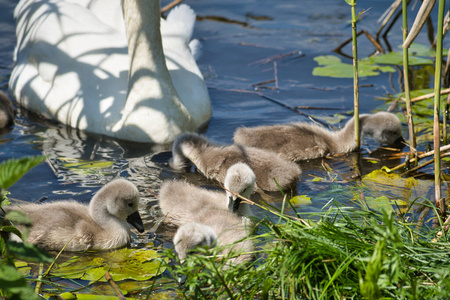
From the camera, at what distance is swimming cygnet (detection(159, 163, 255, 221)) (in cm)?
460

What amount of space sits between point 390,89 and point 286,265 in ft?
17.7

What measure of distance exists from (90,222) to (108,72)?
106 inches

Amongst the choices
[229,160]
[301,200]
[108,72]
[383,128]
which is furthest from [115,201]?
[383,128]

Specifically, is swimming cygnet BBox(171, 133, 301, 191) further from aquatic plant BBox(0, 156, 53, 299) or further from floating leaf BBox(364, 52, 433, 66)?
floating leaf BBox(364, 52, 433, 66)

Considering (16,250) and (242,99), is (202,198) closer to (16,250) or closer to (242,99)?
(16,250)

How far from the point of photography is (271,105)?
25.4 feet

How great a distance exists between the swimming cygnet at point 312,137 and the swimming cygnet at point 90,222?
196cm

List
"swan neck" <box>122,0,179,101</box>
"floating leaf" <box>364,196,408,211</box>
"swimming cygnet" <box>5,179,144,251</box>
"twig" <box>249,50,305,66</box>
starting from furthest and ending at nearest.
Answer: "twig" <box>249,50,305,66</box> < "swan neck" <box>122,0,179,101</box> < "floating leaf" <box>364,196,408,211</box> < "swimming cygnet" <box>5,179,144,251</box>

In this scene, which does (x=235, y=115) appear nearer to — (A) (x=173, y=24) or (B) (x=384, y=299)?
(A) (x=173, y=24)

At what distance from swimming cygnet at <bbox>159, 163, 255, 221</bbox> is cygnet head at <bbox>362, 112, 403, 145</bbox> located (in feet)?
6.95

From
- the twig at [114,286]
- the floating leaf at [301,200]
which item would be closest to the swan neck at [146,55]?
the floating leaf at [301,200]

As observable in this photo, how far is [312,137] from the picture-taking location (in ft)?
20.8

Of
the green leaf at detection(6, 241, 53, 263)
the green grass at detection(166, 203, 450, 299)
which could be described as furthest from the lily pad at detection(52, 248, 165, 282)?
the green leaf at detection(6, 241, 53, 263)

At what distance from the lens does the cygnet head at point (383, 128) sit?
655 cm
